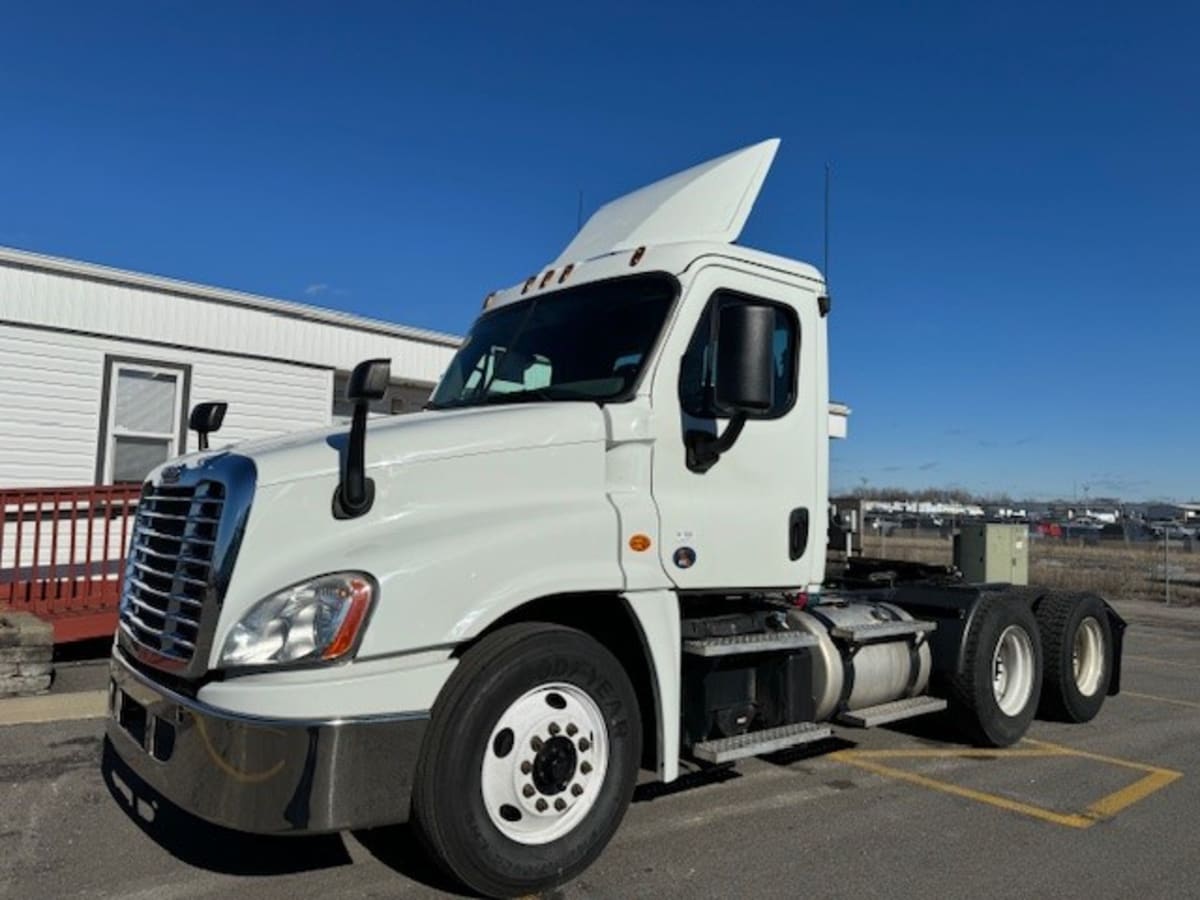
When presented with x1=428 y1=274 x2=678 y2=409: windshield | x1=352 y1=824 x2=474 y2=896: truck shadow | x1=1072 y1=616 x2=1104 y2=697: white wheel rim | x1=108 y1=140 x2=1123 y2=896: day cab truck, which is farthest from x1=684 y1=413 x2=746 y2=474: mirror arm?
x1=1072 y1=616 x2=1104 y2=697: white wheel rim

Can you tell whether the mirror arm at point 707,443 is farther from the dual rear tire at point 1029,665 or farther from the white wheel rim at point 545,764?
the dual rear tire at point 1029,665

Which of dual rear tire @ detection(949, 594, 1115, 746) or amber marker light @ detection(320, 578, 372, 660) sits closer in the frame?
amber marker light @ detection(320, 578, 372, 660)

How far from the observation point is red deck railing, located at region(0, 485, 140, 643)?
870 centimetres

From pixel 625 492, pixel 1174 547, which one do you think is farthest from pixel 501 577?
pixel 1174 547

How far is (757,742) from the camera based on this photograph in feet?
15.2

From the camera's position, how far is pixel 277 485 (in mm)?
3461

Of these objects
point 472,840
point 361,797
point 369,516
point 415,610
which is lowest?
point 472,840

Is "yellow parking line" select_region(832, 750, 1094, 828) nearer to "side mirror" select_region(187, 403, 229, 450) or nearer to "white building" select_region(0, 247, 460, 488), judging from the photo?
"side mirror" select_region(187, 403, 229, 450)

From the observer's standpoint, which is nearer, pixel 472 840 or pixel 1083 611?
pixel 472 840

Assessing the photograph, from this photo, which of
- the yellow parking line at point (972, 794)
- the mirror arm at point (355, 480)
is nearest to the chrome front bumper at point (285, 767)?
the mirror arm at point (355, 480)

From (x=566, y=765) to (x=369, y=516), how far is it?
131 cm

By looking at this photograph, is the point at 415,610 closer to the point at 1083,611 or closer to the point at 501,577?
the point at 501,577

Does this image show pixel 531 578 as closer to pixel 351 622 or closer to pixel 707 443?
pixel 351 622

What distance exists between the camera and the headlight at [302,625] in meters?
3.34
